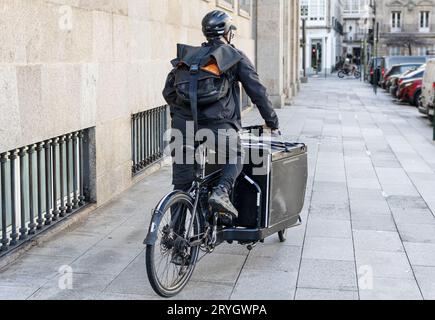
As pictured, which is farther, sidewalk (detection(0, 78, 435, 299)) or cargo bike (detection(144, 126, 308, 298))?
sidewalk (detection(0, 78, 435, 299))

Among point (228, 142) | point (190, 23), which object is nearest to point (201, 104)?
point (228, 142)

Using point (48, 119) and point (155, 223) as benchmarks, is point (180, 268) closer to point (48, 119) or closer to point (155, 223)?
point (155, 223)

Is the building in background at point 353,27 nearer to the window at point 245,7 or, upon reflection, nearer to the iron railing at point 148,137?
the window at point 245,7

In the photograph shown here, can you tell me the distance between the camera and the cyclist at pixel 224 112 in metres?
5.61

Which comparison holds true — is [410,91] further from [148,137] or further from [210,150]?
[210,150]

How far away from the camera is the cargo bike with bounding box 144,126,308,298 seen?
5344 millimetres

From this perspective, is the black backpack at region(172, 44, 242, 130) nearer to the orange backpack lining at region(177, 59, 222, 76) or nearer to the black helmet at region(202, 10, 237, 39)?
the orange backpack lining at region(177, 59, 222, 76)

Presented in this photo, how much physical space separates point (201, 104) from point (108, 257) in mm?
1734

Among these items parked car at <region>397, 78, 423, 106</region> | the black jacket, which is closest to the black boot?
the black jacket

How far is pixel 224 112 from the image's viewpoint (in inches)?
221

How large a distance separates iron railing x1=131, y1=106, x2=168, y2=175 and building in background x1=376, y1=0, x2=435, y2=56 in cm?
7695

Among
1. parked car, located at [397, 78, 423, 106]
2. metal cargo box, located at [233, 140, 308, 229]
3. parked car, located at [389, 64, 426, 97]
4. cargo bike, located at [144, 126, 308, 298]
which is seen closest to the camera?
cargo bike, located at [144, 126, 308, 298]

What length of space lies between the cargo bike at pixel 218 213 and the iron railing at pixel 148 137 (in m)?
3.79

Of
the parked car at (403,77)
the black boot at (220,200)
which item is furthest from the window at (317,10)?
the black boot at (220,200)
